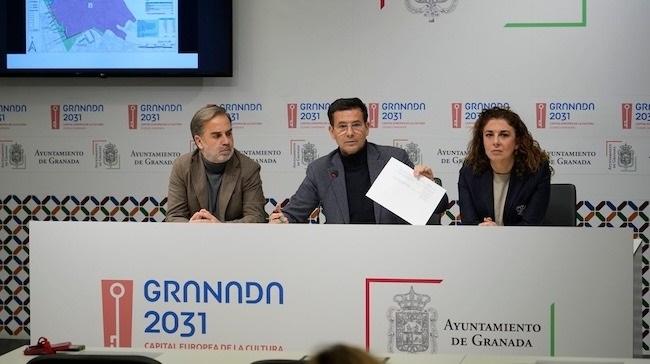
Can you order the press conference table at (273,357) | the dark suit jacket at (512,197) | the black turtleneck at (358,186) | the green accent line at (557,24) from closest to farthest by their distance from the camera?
the press conference table at (273,357), the dark suit jacket at (512,197), the black turtleneck at (358,186), the green accent line at (557,24)

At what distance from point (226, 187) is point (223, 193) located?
0.12ft

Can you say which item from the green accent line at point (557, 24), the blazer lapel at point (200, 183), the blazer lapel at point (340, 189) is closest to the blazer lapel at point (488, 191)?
the blazer lapel at point (340, 189)

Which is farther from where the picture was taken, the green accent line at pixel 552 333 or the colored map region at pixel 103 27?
the colored map region at pixel 103 27

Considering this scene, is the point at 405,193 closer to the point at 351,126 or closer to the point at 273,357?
the point at 351,126

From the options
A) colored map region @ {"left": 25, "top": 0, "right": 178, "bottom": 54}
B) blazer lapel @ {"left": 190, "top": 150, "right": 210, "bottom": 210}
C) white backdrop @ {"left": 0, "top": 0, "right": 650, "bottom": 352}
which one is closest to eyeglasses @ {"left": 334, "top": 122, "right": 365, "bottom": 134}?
blazer lapel @ {"left": 190, "top": 150, "right": 210, "bottom": 210}

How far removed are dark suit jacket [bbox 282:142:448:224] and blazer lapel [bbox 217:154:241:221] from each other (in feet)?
1.05

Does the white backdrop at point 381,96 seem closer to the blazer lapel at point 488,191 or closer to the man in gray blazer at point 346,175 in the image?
the man in gray blazer at point 346,175

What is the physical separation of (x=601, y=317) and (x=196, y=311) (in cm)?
186

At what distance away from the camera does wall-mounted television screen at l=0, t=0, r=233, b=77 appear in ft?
26.1

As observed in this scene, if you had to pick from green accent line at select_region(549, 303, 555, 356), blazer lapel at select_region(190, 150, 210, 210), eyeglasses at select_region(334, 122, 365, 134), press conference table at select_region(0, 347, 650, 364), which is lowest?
green accent line at select_region(549, 303, 555, 356)

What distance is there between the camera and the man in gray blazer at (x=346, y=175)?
607 cm

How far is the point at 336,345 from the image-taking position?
1.98 m

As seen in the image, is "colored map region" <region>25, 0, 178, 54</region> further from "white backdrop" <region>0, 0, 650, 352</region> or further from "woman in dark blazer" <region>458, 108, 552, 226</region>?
"woman in dark blazer" <region>458, 108, 552, 226</region>

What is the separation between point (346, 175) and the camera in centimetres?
616
